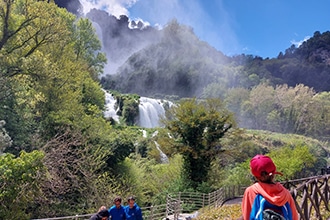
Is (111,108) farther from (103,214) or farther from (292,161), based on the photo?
(103,214)

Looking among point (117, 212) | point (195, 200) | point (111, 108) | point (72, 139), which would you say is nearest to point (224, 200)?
point (195, 200)

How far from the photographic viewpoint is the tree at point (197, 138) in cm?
2048

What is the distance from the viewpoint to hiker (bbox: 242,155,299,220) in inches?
74.0

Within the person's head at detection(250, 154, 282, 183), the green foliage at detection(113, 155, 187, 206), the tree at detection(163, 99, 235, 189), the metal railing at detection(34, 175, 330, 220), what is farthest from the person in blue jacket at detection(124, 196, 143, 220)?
the tree at detection(163, 99, 235, 189)

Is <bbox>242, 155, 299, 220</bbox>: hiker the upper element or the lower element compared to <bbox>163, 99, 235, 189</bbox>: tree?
lower

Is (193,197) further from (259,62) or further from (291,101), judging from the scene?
(259,62)

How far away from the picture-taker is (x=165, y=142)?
21.6 m

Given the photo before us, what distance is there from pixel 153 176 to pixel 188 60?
66.9 metres

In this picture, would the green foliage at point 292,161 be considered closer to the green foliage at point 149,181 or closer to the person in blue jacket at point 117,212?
the green foliage at point 149,181

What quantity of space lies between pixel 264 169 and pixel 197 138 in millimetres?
18979

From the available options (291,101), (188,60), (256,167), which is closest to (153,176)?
(256,167)

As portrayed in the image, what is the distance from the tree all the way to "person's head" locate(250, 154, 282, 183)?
18.3 m

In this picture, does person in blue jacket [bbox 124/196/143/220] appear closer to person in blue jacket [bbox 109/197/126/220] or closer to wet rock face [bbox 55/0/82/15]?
person in blue jacket [bbox 109/197/126/220]

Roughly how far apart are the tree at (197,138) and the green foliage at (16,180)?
11.6 metres
